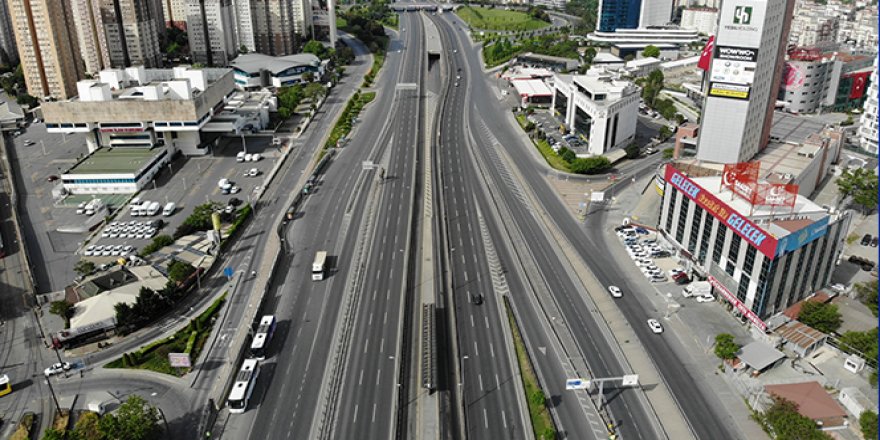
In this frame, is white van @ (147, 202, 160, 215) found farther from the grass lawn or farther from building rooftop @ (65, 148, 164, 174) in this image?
the grass lawn

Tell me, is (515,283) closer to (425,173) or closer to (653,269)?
(653,269)

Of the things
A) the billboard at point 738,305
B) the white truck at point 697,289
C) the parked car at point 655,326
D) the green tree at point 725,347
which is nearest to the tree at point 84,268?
the parked car at point 655,326

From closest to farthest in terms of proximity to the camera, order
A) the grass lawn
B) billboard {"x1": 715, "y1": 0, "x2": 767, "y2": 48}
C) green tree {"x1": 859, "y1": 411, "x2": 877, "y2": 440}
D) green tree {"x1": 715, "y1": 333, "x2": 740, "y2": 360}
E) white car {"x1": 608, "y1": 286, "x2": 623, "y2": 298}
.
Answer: green tree {"x1": 859, "y1": 411, "x2": 877, "y2": 440} < green tree {"x1": 715, "y1": 333, "x2": 740, "y2": 360} < the grass lawn < white car {"x1": 608, "y1": 286, "x2": 623, "y2": 298} < billboard {"x1": 715, "y1": 0, "x2": 767, "y2": 48}

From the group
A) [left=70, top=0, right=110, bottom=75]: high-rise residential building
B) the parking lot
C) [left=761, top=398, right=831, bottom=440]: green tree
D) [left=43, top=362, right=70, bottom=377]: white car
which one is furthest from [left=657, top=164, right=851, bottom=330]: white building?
[left=70, top=0, right=110, bottom=75]: high-rise residential building

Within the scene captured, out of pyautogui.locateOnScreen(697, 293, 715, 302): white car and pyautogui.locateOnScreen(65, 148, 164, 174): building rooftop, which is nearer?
pyautogui.locateOnScreen(697, 293, 715, 302): white car

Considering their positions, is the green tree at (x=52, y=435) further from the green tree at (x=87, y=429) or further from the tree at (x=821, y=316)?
the tree at (x=821, y=316)

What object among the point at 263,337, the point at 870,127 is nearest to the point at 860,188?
the point at 870,127
